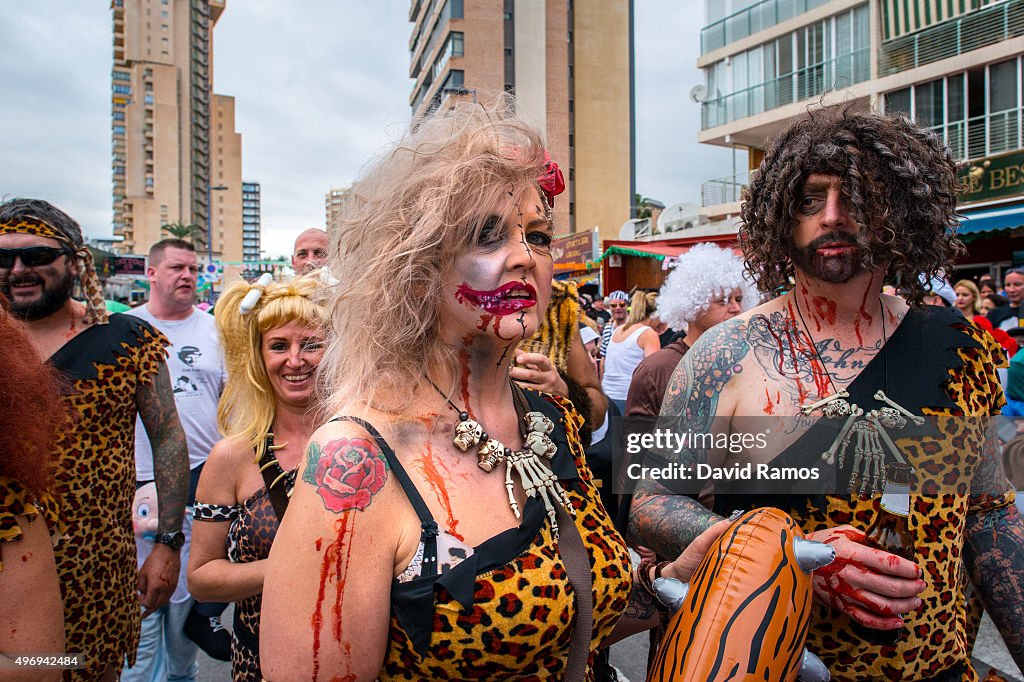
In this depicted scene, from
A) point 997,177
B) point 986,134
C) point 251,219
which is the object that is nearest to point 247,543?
point 997,177

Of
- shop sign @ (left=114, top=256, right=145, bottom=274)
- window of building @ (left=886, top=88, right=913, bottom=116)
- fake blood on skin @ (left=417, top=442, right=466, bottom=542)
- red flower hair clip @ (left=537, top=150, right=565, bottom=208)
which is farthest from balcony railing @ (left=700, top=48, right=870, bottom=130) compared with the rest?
shop sign @ (left=114, top=256, right=145, bottom=274)

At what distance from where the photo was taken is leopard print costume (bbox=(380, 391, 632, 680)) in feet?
4.17

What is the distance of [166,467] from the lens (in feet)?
10.2

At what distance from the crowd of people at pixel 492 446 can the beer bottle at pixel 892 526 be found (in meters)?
0.03

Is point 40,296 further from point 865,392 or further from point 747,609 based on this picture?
point 865,392

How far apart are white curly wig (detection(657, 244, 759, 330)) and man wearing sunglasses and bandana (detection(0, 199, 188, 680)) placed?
3144 millimetres

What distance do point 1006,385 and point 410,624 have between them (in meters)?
5.38

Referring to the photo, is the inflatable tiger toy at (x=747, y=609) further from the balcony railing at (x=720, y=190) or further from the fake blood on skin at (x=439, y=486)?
the balcony railing at (x=720, y=190)

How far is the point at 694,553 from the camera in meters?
1.60

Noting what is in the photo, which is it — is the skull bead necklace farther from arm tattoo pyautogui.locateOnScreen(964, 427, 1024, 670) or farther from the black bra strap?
arm tattoo pyautogui.locateOnScreen(964, 427, 1024, 670)

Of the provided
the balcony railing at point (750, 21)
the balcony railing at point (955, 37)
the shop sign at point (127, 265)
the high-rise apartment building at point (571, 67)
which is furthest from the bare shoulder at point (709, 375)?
the high-rise apartment building at point (571, 67)

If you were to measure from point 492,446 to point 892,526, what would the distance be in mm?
979

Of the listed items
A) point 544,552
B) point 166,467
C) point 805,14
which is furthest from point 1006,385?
point 805,14

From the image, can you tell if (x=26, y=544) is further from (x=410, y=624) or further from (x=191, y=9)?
(x=191, y=9)
